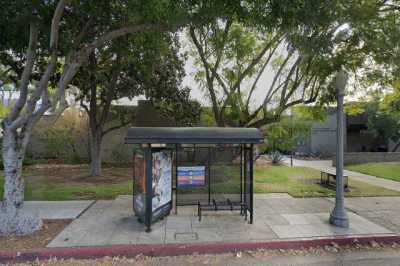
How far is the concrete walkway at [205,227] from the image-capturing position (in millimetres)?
5340

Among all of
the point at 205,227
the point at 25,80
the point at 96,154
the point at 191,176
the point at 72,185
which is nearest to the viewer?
the point at 25,80

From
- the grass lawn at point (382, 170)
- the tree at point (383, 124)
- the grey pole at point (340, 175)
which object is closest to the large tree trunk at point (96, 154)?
the grey pole at point (340, 175)

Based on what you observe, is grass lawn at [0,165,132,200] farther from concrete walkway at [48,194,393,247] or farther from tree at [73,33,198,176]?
concrete walkway at [48,194,393,247]

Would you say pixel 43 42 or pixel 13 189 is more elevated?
pixel 43 42

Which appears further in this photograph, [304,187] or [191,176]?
[304,187]

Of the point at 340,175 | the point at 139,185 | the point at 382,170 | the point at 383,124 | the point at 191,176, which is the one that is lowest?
the point at 382,170

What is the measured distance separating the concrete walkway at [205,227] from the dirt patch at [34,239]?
0.59 ft

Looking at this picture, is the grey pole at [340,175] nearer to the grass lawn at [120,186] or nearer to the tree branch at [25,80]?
the grass lawn at [120,186]

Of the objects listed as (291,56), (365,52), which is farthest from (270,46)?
(365,52)

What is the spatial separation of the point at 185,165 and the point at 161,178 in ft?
2.68

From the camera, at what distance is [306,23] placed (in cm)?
596

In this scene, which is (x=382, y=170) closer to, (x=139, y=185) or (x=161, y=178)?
(x=161, y=178)

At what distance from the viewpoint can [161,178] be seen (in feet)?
20.5

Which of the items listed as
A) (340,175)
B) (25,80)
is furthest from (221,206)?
(25,80)
